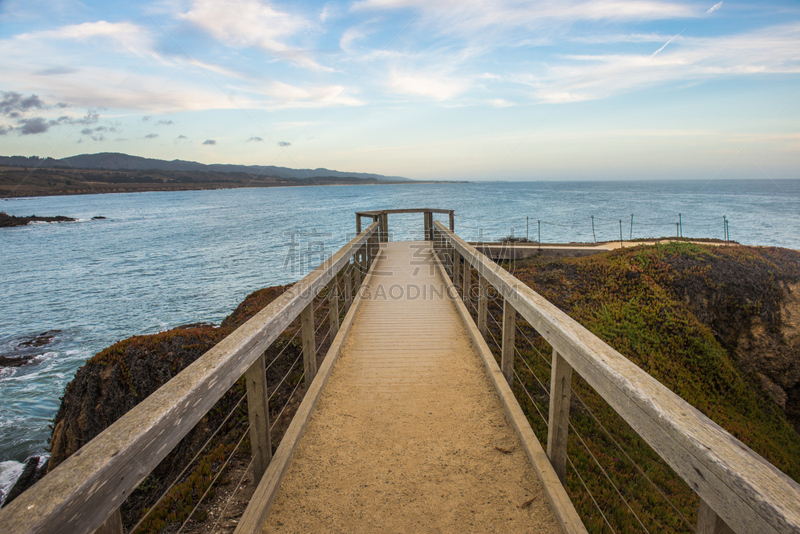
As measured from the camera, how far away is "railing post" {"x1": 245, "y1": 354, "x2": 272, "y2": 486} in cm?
216

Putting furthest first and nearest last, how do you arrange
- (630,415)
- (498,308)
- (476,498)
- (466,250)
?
(498,308) < (466,250) < (476,498) < (630,415)

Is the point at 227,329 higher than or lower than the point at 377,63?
lower

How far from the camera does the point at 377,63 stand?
1423cm

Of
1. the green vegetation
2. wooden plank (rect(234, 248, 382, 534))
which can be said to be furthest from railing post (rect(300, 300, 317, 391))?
the green vegetation

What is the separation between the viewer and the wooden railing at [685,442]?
0.94 meters

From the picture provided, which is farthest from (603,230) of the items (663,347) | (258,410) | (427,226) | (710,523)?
(710,523)

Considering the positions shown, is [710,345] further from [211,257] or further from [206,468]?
[211,257]

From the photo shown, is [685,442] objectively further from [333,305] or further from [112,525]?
[333,305]

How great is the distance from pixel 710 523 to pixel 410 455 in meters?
1.72

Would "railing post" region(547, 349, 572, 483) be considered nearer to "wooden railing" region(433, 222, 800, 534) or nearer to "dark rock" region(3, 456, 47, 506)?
"wooden railing" region(433, 222, 800, 534)

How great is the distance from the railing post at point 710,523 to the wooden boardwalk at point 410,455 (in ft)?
3.17

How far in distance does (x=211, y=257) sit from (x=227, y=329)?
928 inches

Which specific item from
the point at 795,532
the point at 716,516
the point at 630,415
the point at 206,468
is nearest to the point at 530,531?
the point at 630,415

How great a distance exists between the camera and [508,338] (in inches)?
128
